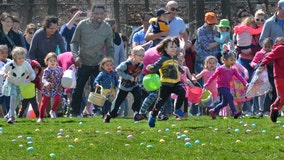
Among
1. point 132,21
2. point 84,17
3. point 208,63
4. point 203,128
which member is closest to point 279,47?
point 203,128

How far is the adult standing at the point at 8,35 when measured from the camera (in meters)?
18.7

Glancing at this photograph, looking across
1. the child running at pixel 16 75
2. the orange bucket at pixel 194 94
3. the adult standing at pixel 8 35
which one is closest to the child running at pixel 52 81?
the child running at pixel 16 75

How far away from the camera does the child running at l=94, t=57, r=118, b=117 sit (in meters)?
16.8

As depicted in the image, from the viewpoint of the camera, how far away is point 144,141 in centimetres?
1182

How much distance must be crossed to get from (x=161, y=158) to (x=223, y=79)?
7.00 m

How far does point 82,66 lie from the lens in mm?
18547

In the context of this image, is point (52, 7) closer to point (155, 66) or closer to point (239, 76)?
point (239, 76)

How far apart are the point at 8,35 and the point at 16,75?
2.87 metres

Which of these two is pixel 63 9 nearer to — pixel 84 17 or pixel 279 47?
pixel 84 17

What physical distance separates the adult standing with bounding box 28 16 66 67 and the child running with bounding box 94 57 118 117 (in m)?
1.94

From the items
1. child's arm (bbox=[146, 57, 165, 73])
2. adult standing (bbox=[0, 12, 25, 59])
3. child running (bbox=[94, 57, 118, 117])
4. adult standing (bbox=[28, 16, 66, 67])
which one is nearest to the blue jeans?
adult standing (bbox=[28, 16, 66, 67])

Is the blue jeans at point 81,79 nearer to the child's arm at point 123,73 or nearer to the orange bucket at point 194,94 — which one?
the orange bucket at point 194,94

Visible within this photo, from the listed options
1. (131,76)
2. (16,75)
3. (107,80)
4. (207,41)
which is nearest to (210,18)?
(207,41)

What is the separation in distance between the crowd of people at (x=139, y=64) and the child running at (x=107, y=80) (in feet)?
0.06
